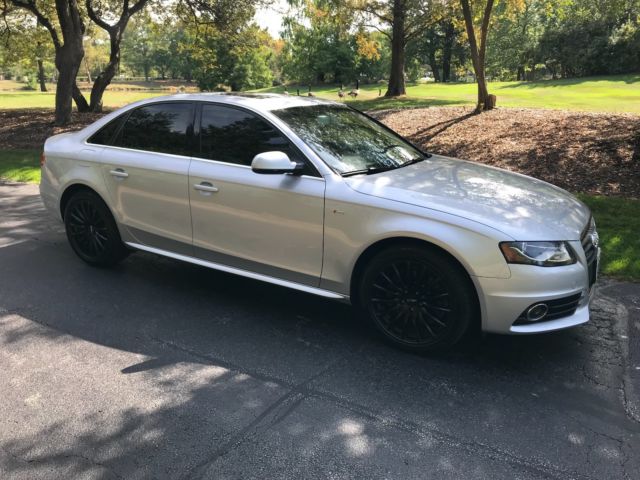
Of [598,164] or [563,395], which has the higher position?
[598,164]

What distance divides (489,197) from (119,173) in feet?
10.4

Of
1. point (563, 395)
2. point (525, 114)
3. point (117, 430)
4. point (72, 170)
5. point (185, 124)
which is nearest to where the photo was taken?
point (117, 430)

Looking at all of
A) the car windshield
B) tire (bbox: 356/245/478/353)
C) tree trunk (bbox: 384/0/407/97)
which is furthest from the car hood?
tree trunk (bbox: 384/0/407/97)

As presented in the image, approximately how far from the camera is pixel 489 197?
3.62 meters

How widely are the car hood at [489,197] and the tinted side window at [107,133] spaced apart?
2.51 m

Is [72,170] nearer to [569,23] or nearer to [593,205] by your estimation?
[593,205]

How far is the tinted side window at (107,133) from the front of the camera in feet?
16.5

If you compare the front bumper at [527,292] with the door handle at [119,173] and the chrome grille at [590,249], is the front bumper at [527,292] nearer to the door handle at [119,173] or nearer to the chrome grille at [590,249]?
the chrome grille at [590,249]

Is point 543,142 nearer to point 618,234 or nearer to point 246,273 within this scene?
point 618,234

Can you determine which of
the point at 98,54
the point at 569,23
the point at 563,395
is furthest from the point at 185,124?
the point at 98,54

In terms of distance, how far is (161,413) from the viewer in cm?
302

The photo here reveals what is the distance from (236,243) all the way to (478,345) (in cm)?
196

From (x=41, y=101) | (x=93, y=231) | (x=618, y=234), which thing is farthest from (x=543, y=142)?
(x=41, y=101)

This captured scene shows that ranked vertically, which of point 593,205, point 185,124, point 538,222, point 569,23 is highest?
point 569,23
